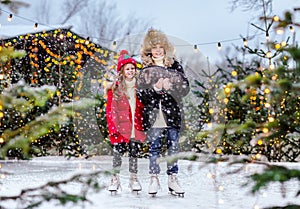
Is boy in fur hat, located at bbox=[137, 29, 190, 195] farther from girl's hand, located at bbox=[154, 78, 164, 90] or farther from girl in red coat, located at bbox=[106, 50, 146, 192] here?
girl in red coat, located at bbox=[106, 50, 146, 192]

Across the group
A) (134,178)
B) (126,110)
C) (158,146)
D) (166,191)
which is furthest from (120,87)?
(166,191)

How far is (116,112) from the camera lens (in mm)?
4758

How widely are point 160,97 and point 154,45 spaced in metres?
0.51

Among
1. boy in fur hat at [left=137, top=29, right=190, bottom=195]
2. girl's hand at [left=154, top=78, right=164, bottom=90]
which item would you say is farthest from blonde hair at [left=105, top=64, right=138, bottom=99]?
girl's hand at [left=154, top=78, right=164, bottom=90]

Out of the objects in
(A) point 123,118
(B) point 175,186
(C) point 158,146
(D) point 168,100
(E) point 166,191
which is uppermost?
(D) point 168,100

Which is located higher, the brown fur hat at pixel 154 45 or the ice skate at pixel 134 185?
the brown fur hat at pixel 154 45

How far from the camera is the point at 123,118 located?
4.74 m

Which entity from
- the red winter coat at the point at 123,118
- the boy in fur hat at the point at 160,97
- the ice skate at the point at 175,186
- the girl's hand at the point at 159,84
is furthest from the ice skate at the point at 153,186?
the girl's hand at the point at 159,84

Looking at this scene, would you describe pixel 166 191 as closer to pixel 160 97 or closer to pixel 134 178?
pixel 134 178

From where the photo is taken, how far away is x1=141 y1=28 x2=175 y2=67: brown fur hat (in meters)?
4.61

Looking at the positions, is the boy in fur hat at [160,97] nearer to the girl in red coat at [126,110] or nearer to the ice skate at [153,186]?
the ice skate at [153,186]

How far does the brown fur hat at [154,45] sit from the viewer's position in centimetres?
461

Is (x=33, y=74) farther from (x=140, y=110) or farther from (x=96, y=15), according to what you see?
(x=96, y=15)

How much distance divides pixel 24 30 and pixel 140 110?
647cm
